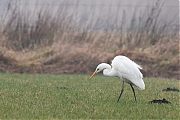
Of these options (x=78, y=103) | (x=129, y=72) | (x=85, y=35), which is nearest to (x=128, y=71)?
(x=129, y=72)

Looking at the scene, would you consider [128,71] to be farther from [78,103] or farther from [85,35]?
[85,35]

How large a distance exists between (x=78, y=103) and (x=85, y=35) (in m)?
9.29

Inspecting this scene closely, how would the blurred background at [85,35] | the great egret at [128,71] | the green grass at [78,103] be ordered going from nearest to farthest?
the green grass at [78,103]
the great egret at [128,71]
the blurred background at [85,35]

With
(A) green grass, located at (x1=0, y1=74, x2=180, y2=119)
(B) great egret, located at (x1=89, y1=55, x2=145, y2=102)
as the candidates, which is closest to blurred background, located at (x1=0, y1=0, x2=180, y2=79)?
(A) green grass, located at (x1=0, y1=74, x2=180, y2=119)

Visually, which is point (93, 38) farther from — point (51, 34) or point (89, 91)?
point (89, 91)

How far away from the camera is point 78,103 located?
760 centimetres

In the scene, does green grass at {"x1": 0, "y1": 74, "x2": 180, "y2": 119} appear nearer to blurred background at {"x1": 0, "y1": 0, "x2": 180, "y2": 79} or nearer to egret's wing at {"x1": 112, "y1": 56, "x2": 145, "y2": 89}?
egret's wing at {"x1": 112, "y1": 56, "x2": 145, "y2": 89}

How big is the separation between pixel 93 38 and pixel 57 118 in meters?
10.6

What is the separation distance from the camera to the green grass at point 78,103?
654 cm

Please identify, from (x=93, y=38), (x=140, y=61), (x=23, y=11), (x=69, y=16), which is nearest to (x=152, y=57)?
(x=140, y=61)

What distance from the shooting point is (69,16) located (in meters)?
17.1

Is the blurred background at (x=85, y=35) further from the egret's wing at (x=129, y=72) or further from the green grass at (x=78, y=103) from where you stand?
the egret's wing at (x=129, y=72)

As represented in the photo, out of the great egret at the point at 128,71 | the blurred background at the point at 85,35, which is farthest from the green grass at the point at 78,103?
the blurred background at the point at 85,35

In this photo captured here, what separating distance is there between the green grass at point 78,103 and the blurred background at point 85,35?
190 inches
